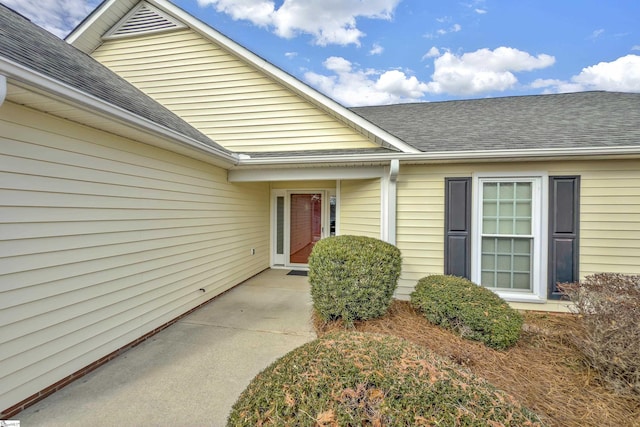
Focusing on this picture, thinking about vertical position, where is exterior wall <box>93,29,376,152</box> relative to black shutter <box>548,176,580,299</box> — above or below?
above

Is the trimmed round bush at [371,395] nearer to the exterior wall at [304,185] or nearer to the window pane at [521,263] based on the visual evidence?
the window pane at [521,263]

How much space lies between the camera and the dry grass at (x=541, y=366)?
2336 millimetres

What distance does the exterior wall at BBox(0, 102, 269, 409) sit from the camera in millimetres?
2367

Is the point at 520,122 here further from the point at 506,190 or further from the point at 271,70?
the point at 271,70

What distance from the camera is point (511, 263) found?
4.63 m

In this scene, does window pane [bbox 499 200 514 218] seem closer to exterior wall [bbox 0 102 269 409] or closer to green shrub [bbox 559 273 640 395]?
green shrub [bbox 559 273 640 395]

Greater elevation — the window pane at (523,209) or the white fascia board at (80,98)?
the white fascia board at (80,98)

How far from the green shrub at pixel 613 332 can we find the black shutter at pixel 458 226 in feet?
5.18

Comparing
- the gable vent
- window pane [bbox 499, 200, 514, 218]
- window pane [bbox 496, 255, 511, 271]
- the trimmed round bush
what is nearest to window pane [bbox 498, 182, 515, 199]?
window pane [bbox 499, 200, 514, 218]

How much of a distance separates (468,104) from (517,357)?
21.0ft

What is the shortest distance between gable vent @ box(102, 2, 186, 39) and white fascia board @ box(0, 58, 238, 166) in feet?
12.2

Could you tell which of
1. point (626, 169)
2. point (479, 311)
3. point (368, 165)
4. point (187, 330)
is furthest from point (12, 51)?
point (626, 169)

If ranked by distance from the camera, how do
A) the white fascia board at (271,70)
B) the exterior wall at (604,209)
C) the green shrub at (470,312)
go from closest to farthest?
the green shrub at (470,312)
the exterior wall at (604,209)
the white fascia board at (271,70)

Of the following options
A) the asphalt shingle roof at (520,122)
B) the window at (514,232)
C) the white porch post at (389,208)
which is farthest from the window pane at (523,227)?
the white porch post at (389,208)
